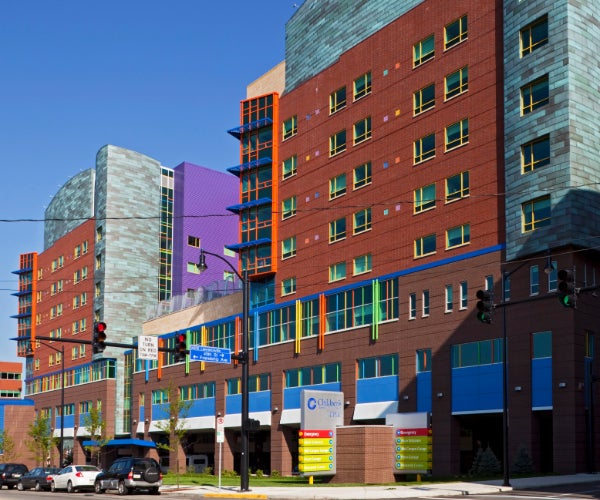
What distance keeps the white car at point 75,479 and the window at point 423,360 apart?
2175cm

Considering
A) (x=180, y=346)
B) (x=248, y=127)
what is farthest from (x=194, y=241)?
(x=180, y=346)

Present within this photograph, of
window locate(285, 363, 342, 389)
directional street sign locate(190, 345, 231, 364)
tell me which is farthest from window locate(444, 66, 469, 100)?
directional street sign locate(190, 345, 231, 364)

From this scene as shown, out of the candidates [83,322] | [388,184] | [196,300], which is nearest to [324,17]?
[388,184]

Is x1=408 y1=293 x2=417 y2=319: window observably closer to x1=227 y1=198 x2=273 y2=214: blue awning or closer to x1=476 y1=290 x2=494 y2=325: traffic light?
x1=227 y1=198 x2=273 y2=214: blue awning

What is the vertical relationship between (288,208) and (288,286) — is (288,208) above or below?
above

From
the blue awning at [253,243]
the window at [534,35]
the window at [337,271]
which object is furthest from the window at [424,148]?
the blue awning at [253,243]

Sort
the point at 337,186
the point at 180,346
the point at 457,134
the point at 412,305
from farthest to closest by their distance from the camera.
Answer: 1. the point at 337,186
2. the point at 412,305
3. the point at 457,134
4. the point at 180,346

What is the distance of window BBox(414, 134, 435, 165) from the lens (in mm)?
62125

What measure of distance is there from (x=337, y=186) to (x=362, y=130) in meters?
4.91

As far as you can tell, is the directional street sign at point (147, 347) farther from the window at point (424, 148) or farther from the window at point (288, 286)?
the window at point (288, 286)

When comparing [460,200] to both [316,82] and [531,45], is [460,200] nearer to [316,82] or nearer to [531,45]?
[531,45]

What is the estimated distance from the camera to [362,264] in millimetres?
67562

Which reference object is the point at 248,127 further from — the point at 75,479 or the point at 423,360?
the point at 75,479

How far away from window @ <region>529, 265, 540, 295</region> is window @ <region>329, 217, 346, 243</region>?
19.6 metres
